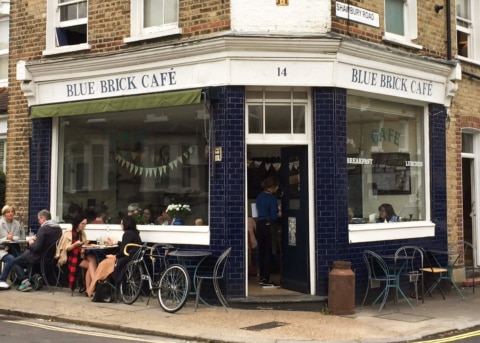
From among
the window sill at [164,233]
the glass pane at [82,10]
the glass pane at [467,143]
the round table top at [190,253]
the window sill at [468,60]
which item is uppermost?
the glass pane at [82,10]

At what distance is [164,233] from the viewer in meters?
10.4

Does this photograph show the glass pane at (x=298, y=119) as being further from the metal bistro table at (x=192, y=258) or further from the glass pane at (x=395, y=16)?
the glass pane at (x=395, y=16)

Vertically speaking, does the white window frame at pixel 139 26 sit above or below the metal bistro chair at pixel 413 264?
above

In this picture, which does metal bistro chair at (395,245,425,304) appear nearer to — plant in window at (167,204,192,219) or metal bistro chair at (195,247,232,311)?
metal bistro chair at (195,247,232,311)

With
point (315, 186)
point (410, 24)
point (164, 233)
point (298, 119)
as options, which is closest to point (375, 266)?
point (315, 186)

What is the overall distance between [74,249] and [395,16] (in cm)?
718

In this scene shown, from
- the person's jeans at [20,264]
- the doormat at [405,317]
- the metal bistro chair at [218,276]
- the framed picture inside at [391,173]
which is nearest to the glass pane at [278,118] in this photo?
the framed picture inside at [391,173]

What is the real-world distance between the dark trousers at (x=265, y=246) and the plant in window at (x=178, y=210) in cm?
132

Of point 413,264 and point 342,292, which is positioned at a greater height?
point 413,264

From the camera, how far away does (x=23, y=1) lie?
1234 cm

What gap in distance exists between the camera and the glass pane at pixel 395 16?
11.3 m

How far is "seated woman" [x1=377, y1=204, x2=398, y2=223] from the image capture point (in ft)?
36.0

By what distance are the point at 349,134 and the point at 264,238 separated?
2317 millimetres

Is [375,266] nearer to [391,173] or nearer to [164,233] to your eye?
[391,173]
